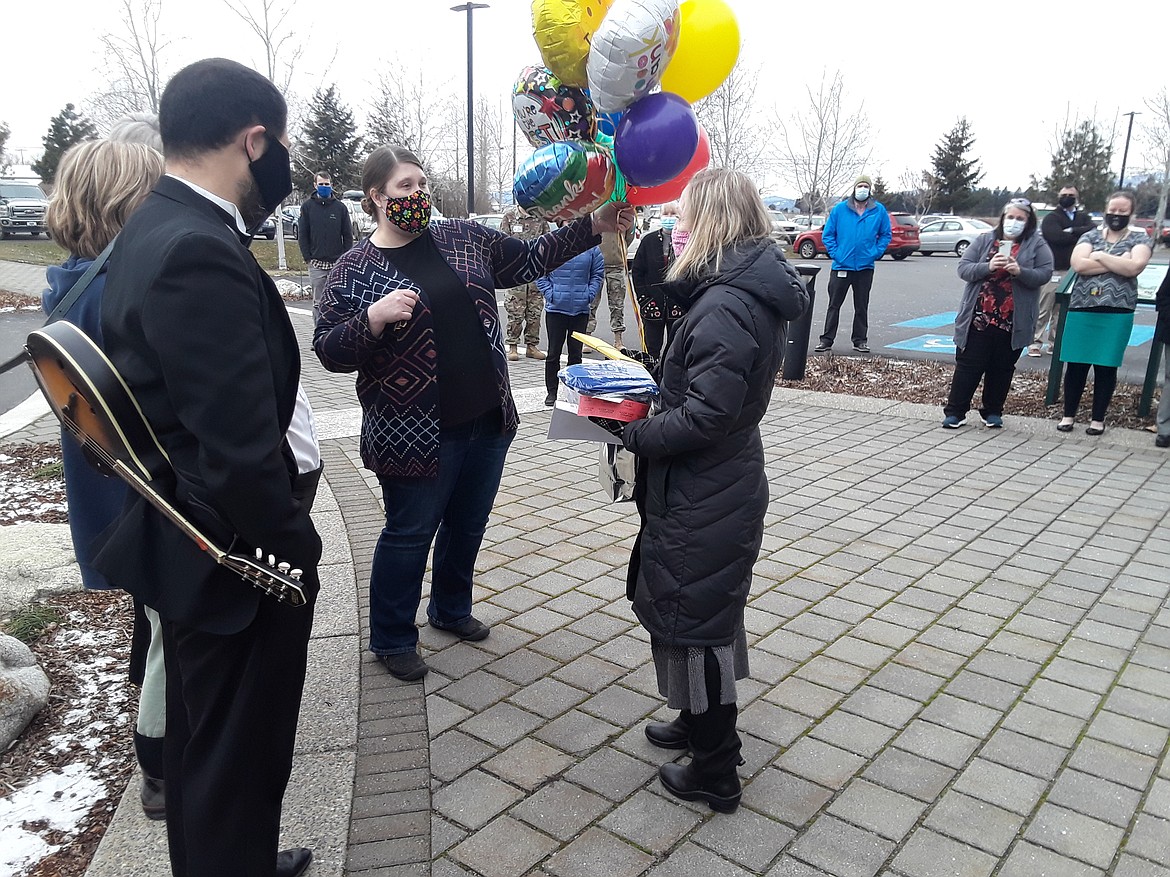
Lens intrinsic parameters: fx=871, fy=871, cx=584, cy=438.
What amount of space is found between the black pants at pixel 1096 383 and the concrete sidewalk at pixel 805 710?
1845mm

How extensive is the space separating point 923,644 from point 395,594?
7.29ft

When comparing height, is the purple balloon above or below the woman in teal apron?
above

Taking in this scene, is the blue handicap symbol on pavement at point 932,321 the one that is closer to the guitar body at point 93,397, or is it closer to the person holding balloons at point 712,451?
the person holding balloons at point 712,451

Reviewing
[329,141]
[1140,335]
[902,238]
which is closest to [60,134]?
[329,141]

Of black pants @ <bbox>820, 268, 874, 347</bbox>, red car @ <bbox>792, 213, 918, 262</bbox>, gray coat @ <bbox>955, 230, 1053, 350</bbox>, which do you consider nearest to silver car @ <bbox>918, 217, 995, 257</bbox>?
red car @ <bbox>792, 213, 918, 262</bbox>

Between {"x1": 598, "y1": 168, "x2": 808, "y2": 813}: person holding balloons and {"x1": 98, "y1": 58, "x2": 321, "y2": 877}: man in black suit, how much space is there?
3.35ft

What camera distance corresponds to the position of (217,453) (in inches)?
70.7

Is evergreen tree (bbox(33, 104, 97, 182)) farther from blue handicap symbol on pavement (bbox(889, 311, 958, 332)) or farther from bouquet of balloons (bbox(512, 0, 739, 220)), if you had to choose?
bouquet of balloons (bbox(512, 0, 739, 220))

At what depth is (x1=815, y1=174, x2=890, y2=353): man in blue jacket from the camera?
10.3m

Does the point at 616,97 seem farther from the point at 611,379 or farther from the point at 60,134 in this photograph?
the point at 60,134

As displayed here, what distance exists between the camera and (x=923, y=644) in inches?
146

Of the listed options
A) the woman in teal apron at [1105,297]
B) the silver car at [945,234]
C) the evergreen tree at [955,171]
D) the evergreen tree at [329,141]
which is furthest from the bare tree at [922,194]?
the woman in teal apron at [1105,297]

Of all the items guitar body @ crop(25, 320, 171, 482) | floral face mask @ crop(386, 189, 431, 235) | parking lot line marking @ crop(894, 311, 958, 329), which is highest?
floral face mask @ crop(386, 189, 431, 235)

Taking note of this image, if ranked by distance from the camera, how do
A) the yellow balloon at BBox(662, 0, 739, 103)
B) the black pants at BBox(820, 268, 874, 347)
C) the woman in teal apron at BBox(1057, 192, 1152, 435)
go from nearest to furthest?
the yellow balloon at BBox(662, 0, 739, 103) < the woman in teal apron at BBox(1057, 192, 1152, 435) < the black pants at BBox(820, 268, 874, 347)
